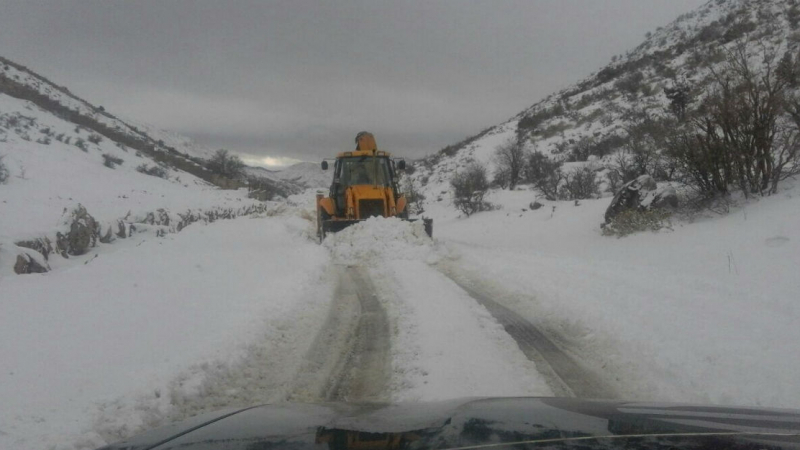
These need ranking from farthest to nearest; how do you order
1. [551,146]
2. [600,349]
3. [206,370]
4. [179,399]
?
[551,146], [600,349], [206,370], [179,399]

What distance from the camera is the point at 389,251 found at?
1155cm

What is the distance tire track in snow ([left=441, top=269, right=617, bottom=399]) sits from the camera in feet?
13.5

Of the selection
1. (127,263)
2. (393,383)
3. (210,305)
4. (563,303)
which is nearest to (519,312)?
(563,303)

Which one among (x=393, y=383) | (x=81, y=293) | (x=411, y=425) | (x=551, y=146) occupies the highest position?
(x=551, y=146)

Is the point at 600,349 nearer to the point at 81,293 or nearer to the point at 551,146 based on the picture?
the point at 81,293

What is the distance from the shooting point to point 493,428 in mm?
1988

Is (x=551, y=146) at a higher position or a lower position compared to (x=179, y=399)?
higher

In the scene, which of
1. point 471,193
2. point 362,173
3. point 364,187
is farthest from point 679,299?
point 471,193

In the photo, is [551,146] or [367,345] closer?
[367,345]

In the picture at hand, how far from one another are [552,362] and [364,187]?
1046 centimetres

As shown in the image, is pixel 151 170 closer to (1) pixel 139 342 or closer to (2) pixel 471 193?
(2) pixel 471 193


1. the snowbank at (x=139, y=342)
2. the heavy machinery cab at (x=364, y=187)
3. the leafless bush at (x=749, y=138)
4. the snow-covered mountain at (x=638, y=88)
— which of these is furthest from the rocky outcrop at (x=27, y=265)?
the snow-covered mountain at (x=638, y=88)

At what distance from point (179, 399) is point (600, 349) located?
3.86 meters

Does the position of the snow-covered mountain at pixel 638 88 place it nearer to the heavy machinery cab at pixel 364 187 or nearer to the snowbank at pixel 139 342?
the heavy machinery cab at pixel 364 187
